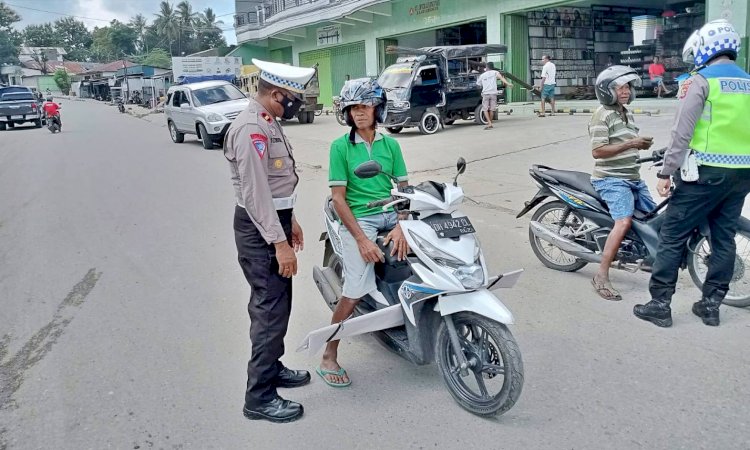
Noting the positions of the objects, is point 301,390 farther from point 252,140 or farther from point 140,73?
point 140,73

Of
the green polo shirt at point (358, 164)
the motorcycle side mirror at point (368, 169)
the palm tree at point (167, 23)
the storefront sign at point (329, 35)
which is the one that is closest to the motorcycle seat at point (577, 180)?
the green polo shirt at point (358, 164)

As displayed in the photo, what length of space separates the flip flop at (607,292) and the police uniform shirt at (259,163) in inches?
116

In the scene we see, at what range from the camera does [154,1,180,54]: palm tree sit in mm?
84875

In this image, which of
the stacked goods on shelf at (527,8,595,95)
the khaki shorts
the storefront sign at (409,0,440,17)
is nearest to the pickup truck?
the storefront sign at (409,0,440,17)

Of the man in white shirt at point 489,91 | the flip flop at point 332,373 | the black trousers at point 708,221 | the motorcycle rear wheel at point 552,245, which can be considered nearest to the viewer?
the flip flop at point 332,373

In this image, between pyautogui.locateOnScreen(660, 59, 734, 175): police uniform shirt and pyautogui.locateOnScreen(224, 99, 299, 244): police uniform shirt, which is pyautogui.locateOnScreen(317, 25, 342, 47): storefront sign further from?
pyautogui.locateOnScreen(224, 99, 299, 244): police uniform shirt

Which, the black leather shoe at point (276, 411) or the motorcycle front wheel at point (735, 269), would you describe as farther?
the motorcycle front wheel at point (735, 269)

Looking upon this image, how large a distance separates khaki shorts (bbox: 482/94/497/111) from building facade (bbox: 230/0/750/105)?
483cm

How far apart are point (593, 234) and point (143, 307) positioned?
3726mm

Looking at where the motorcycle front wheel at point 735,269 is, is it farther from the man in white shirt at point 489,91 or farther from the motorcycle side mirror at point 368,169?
the man in white shirt at point 489,91

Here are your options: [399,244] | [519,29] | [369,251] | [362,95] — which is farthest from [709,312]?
[519,29]

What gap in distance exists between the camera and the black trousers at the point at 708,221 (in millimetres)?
4047

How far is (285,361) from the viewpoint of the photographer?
13.3 ft

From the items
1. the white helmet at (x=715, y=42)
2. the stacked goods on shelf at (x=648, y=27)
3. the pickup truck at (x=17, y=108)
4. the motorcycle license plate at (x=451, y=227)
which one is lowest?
the motorcycle license plate at (x=451, y=227)
